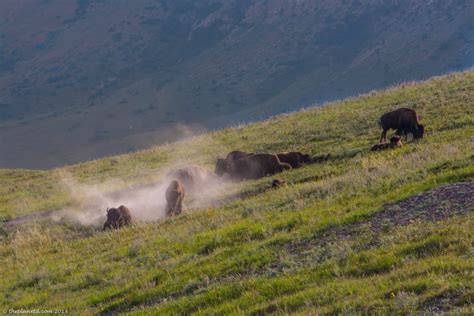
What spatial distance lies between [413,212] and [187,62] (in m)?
155

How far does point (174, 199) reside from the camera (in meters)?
21.0

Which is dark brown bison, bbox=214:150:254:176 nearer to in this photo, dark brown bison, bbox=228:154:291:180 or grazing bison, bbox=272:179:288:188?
dark brown bison, bbox=228:154:291:180

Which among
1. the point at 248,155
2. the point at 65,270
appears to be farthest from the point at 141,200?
the point at 65,270

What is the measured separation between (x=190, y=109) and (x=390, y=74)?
1657 inches

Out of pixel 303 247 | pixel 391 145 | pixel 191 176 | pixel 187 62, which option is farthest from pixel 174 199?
pixel 187 62

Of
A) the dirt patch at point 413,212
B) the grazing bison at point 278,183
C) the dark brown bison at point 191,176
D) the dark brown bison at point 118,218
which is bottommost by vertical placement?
the dirt patch at point 413,212

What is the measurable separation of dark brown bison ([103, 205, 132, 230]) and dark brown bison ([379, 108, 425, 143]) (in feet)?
30.5

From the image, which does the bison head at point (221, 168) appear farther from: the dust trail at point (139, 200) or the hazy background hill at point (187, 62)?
the hazy background hill at point (187, 62)

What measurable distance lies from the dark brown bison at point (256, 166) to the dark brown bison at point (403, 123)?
3759 mm

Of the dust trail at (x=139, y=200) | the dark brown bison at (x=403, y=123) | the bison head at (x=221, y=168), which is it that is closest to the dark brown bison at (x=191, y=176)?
the dust trail at (x=139, y=200)

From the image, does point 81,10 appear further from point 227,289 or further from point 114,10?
point 227,289

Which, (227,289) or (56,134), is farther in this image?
(56,134)

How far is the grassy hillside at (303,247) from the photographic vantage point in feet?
30.3

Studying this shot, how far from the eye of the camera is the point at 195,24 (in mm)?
185000
